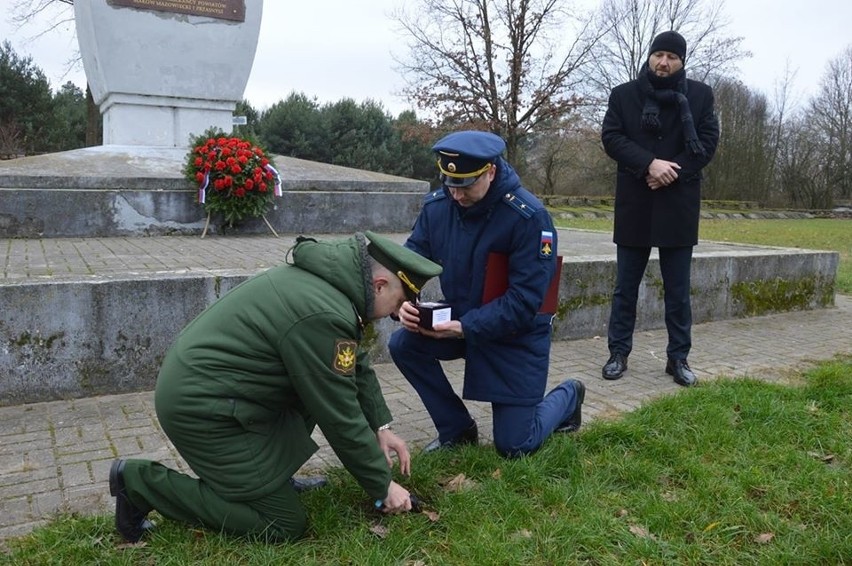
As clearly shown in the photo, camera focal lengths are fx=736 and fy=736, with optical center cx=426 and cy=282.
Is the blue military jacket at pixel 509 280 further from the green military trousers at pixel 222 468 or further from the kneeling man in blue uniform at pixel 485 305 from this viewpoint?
the green military trousers at pixel 222 468

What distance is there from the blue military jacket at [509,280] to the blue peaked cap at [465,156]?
14 cm

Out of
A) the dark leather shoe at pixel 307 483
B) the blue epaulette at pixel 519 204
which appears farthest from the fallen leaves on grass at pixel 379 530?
the blue epaulette at pixel 519 204

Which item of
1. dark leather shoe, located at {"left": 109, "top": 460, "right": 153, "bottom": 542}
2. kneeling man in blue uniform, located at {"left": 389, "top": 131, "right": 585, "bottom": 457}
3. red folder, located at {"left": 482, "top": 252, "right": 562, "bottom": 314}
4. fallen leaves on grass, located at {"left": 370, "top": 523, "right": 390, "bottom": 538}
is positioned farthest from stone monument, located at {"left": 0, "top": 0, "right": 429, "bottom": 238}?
fallen leaves on grass, located at {"left": 370, "top": 523, "right": 390, "bottom": 538}

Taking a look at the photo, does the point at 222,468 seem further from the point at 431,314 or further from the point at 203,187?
the point at 203,187

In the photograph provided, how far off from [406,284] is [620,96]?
2.82 metres

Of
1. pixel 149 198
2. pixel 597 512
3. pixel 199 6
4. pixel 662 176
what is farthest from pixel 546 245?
pixel 199 6

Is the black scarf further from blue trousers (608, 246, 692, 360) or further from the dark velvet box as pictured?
the dark velvet box

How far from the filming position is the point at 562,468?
3117 millimetres

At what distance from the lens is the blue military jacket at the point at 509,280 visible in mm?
3088

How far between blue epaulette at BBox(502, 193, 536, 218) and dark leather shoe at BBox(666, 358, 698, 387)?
82.2 inches

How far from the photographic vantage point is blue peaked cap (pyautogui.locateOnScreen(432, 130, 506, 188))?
2951 millimetres

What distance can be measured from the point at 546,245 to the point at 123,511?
1.91 meters

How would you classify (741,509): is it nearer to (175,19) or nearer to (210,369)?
(210,369)

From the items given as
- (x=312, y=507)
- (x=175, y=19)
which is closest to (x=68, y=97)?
(x=175, y=19)
